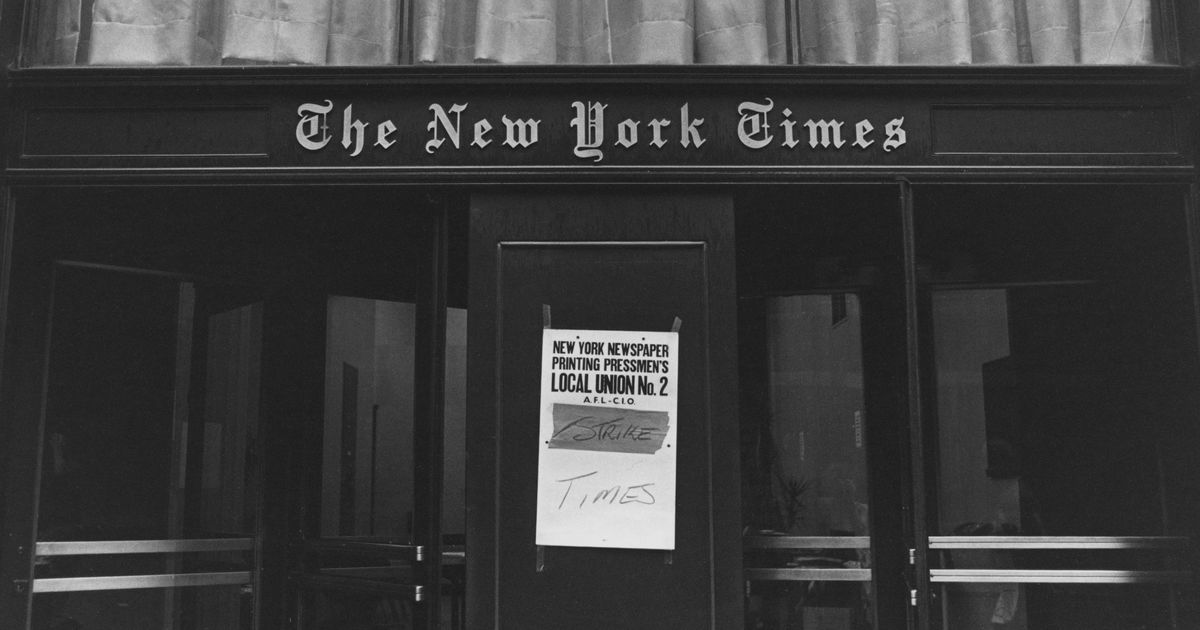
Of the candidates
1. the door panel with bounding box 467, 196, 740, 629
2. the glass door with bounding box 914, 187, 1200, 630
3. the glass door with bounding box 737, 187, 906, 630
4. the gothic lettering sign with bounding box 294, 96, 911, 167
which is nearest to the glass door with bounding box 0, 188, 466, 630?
the gothic lettering sign with bounding box 294, 96, 911, 167

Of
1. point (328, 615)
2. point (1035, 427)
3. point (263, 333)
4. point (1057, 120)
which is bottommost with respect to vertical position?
point (328, 615)

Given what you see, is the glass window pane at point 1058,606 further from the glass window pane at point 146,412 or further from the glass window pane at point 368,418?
the glass window pane at point 146,412

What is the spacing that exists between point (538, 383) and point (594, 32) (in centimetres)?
168

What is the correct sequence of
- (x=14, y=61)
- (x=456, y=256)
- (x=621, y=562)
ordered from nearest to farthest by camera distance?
1. (x=621, y=562)
2. (x=14, y=61)
3. (x=456, y=256)

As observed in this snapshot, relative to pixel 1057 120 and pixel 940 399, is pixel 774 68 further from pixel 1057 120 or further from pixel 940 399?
pixel 940 399

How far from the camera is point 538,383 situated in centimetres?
511

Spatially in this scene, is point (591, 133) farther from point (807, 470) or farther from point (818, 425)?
point (807, 470)

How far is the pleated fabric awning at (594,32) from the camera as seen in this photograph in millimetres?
5367

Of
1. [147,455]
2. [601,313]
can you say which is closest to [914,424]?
[601,313]

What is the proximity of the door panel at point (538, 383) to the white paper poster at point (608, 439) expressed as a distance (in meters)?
0.05

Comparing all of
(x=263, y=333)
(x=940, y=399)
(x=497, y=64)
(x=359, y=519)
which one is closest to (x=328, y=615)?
(x=359, y=519)

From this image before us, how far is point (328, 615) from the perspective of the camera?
6148mm

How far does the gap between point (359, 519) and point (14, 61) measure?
278 cm

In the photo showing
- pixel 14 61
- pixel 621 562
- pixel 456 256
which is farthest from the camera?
pixel 456 256
